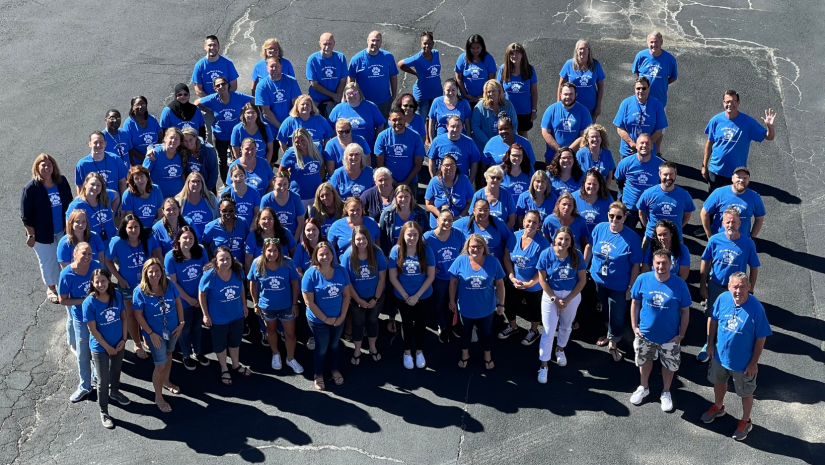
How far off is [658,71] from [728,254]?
173 inches

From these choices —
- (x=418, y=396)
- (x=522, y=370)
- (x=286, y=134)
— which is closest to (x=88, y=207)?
(x=286, y=134)

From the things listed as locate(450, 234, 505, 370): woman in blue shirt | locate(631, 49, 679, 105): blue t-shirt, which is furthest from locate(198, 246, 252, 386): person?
locate(631, 49, 679, 105): blue t-shirt

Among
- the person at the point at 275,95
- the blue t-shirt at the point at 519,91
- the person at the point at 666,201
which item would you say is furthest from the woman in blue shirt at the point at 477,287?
the person at the point at 275,95

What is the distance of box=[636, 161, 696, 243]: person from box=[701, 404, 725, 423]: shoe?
225 centimetres

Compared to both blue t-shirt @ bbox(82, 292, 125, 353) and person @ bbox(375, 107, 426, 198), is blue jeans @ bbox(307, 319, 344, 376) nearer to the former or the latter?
blue t-shirt @ bbox(82, 292, 125, 353)

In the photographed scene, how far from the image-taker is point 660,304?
402 inches

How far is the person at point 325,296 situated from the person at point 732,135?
5.65 meters

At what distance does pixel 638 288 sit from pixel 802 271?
353 centimetres

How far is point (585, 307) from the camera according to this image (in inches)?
481

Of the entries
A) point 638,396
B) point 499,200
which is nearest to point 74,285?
point 499,200

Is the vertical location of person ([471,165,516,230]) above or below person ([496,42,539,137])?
below

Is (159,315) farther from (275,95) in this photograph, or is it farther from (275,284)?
(275,95)

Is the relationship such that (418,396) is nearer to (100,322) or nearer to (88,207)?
(100,322)

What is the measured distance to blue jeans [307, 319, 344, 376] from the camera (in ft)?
35.2
